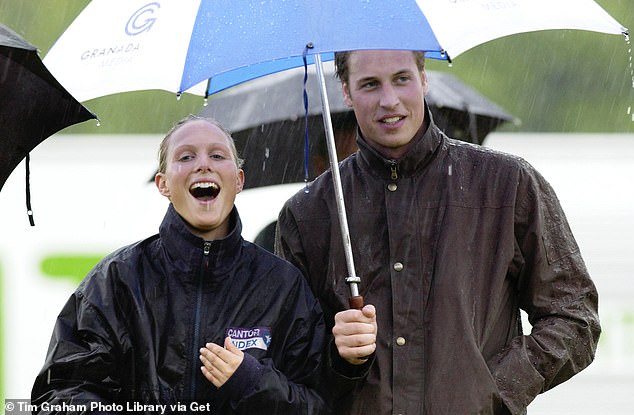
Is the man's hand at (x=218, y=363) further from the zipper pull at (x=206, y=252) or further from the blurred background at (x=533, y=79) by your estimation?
the blurred background at (x=533, y=79)

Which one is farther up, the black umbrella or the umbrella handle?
the black umbrella

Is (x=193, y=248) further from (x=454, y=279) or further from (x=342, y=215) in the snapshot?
(x=454, y=279)

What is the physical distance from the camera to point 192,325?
3.59 metres

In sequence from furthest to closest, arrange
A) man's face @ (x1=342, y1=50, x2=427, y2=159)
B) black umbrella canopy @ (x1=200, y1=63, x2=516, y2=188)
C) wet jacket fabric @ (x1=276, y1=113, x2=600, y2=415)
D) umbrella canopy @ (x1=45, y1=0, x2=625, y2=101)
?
black umbrella canopy @ (x1=200, y1=63, x2=516, y2=188)
man's face @ (x1=342, y1=50, x2=427, y2=159)
wet jacket fabric @ (x1=276, y1=113, x2=600, y2=415)
umbrella canopy @ (x1=45, y1=0, x2=625, y2=101)

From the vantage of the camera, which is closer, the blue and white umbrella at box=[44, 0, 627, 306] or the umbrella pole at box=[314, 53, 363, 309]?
the blue and white umbrella at box=[44, 0, 627, 306]

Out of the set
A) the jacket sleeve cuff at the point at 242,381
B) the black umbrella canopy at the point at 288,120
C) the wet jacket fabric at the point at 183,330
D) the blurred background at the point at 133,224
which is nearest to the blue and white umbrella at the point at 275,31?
the wet jacket fabric at the point at 183,330

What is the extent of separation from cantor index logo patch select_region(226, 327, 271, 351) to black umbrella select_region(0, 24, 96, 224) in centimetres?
87

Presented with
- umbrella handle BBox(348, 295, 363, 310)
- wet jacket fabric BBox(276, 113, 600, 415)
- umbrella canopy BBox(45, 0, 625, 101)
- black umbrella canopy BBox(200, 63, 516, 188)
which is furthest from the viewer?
black umbrella canopy BBox(200, 63, 516, 188)

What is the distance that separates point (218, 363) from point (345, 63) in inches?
43.6

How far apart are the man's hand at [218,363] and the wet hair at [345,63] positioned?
1.02m

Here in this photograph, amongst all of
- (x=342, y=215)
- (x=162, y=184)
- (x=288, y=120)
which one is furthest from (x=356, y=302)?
(x=288, y=120)

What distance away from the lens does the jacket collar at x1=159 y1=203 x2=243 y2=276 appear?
3654 millimetres

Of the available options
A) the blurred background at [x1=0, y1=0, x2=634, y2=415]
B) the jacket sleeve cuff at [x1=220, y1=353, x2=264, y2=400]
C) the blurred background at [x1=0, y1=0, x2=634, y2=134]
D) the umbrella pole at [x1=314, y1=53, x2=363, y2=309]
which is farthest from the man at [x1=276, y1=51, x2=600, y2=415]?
the blurred background at [x1=0, y1=0, x2=634, y2=134]

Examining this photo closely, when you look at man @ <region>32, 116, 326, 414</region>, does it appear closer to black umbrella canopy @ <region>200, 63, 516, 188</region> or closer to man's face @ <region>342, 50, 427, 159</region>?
man's face @ <region>342, 50, 427, 159</region>
